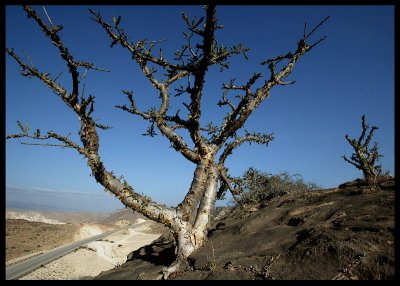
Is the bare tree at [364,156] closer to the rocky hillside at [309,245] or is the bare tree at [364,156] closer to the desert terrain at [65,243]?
the rocky hillside at [309,245]

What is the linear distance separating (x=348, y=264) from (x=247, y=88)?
5.82 metres

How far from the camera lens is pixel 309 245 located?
5930 millimetres

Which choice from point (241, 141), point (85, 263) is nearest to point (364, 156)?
point (241, 141)

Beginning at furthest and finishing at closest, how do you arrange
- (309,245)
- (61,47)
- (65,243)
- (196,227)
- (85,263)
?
(65,243)
(85,263)
(196,227)
(61,47)
(309,245)

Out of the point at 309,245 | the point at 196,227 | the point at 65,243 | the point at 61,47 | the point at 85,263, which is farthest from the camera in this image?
the point at 65,243

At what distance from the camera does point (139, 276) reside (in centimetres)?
726

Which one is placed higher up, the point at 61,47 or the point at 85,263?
the point at 61,47

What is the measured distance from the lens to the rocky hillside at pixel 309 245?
16.4ft

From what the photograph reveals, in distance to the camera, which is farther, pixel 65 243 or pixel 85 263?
pixel 65 243

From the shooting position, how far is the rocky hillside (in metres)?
4.99

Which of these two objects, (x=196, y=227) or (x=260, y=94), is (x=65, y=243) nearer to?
(x=196, y=227)

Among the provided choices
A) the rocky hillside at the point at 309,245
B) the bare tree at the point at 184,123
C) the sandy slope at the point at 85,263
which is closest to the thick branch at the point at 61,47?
the bare tree at the point at 184,123

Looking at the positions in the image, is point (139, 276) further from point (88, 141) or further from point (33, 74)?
point (33, 74)
